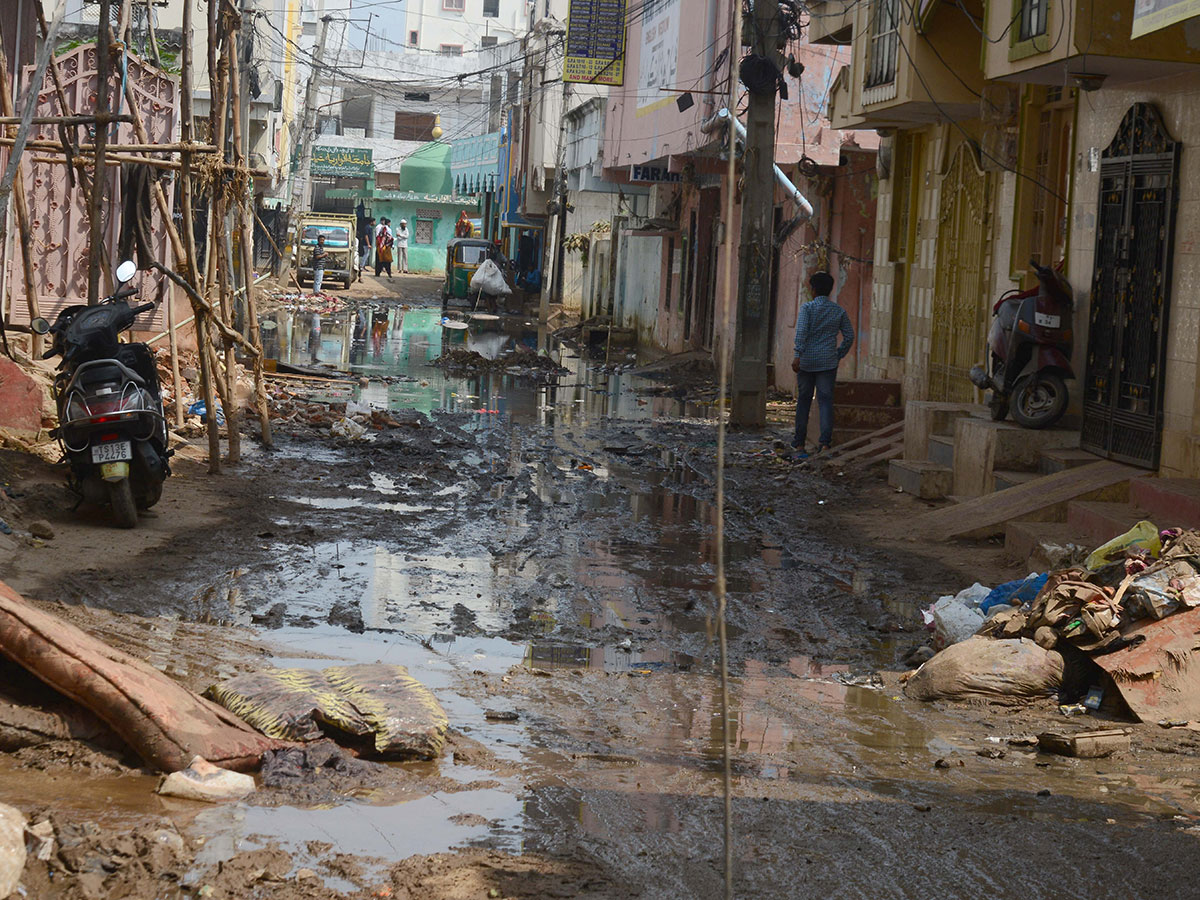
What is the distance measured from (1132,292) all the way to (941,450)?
2339 millimetres

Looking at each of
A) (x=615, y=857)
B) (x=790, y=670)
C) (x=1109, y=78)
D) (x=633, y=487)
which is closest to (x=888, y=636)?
(x=790, y=670)

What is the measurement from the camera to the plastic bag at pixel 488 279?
3822cm

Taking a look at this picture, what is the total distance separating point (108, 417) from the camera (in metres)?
8.00

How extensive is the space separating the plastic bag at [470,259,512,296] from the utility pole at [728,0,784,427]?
73.2 ft

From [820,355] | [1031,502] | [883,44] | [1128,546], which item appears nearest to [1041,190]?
[820,355]

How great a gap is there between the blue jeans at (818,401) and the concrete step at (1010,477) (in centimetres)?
336

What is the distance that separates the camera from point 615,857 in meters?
3.85

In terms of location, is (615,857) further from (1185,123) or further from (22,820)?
(1185,123)

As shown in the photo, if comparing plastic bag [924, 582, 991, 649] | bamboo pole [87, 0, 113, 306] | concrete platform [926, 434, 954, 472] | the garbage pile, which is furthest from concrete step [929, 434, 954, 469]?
bamboo pole [87, 0, 113, 306]

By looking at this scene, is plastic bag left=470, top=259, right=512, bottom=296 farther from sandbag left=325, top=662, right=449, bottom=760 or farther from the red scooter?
sandbag left=325, top=662, right=449, bottom=760

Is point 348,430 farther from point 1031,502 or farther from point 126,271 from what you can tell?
point 1031,502

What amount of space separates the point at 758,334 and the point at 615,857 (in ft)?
42.6

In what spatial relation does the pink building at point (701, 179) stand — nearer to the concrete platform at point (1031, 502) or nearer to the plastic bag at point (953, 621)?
the concrete platform at point (1031, 502)

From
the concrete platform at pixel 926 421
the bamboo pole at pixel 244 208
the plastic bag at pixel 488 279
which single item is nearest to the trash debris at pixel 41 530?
the bamboo pole at pixel 244 208
